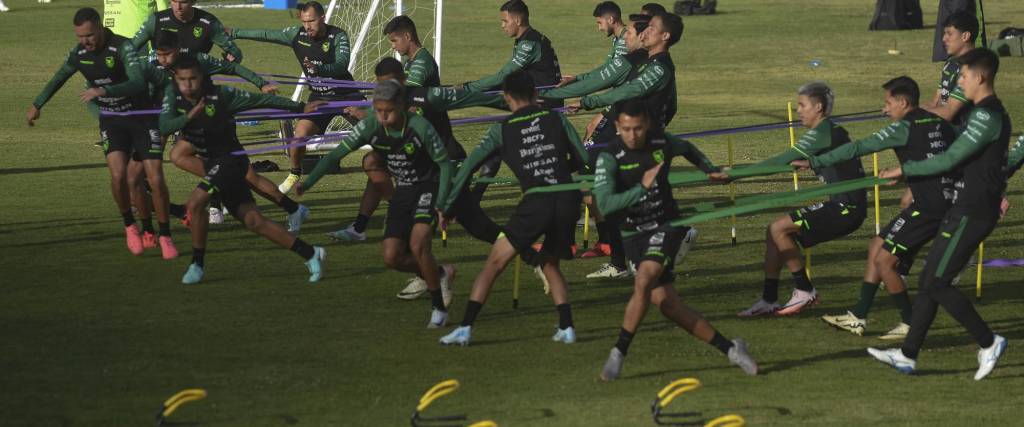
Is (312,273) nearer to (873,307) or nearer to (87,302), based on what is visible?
(87,302)

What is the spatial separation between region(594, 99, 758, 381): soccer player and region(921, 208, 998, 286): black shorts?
139 cm

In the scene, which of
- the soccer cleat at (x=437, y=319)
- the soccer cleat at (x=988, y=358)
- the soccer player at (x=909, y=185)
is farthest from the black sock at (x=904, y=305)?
the soccer cleat at (x=437, y=319)

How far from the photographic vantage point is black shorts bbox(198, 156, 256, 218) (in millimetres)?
13305

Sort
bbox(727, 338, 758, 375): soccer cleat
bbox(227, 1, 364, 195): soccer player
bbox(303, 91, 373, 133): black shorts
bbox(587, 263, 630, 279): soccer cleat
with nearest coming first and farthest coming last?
bbox(727, 338, 758, 375): soccer cleat < bbox(587, 263, 630, 279): soccer cleat < bbox(303, 91, 373, 133): black shorts < bbox(227, 1, 364, 195): soccer player

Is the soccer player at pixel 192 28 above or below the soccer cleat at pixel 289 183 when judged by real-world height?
above

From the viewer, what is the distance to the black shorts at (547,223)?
11.3 m

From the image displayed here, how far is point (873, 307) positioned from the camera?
42.0ft

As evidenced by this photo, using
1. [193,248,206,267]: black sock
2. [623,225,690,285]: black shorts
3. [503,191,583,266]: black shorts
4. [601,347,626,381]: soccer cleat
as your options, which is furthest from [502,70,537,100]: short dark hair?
[193,248,206,267]: black sock

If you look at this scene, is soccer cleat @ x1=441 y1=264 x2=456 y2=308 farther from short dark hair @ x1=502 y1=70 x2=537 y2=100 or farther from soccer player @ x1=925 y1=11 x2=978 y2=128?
soccer player @ x1=925 y1=11 x2=978 y2=128

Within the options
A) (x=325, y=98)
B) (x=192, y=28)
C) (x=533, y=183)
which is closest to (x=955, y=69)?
(x=533, y=183)

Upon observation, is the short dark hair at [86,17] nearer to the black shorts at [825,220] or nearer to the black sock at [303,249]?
the black sock at [303,249]

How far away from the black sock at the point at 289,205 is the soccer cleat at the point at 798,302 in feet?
18.6

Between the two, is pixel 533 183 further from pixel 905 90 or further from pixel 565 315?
pixel 905 90

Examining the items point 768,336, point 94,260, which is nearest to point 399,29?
point 94,260
